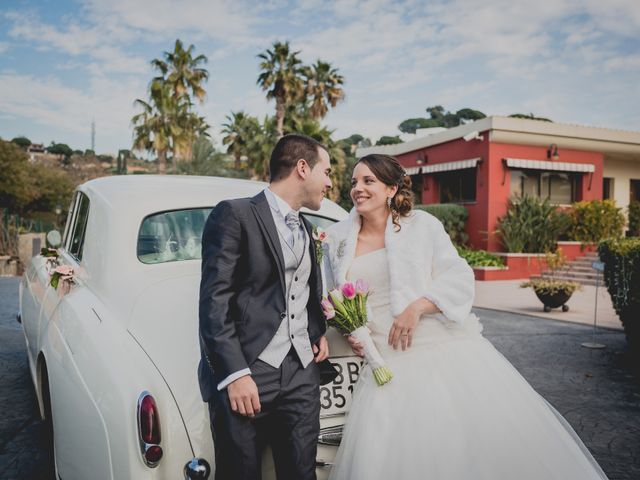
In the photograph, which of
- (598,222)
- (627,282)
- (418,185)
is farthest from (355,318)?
(418,185)

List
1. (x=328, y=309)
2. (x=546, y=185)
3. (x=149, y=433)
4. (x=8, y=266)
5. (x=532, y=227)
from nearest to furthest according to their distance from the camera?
(x=149, y=433)
(x=328, y=309)
(x=8, y=266)
(x=532, y=227)
(x=546, y=185)

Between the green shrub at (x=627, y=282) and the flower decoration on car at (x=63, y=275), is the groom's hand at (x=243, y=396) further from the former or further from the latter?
the green shrub at (x=627, y=282)

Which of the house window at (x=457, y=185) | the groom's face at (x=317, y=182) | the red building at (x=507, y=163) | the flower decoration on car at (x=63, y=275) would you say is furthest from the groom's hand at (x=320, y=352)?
the house window at (x=457, y=185)

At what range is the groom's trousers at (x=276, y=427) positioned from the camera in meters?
1.94

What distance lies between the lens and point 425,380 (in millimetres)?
2451

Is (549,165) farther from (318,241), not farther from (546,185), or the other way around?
(318,241)

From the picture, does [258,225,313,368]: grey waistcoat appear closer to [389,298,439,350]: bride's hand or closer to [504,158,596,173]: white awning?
[389,298,439,350]: bride's hand

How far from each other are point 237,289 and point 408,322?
0.92 metres

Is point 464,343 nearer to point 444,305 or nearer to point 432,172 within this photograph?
point 444,305

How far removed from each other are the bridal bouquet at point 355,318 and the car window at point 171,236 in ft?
4.12

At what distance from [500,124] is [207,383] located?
16969 millimetres

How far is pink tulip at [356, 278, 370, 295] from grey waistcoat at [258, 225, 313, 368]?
33 cm

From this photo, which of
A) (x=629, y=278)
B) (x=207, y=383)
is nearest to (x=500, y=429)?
(x=207, y=383)

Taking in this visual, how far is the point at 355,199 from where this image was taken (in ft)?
9.21
